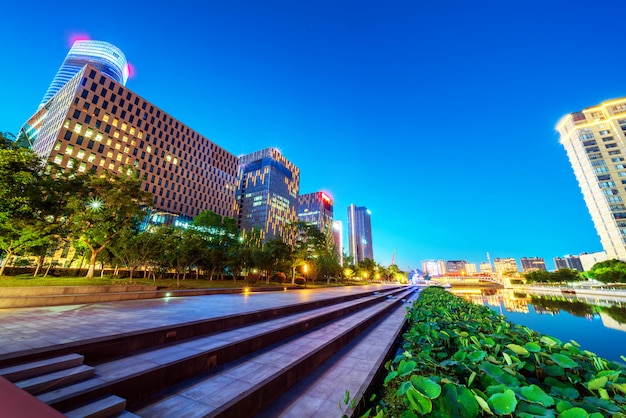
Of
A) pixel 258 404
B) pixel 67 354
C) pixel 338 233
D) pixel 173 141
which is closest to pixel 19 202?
pixel 67 354

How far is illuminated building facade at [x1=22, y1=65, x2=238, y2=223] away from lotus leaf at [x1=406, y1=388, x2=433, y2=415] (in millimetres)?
62629

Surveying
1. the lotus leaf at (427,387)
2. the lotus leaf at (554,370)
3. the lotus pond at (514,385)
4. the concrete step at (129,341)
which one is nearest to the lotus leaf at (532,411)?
the lotus pond at (514,385)

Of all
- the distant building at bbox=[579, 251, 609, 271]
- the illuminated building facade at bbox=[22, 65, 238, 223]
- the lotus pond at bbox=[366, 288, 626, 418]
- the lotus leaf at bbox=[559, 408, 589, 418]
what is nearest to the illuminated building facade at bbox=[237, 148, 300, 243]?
the illuminated building facade at bbox=[22, 65, 238, 223]

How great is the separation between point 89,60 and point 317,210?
14386 centimetres

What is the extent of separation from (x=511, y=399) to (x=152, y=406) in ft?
13.9

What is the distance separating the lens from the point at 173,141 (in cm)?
7181

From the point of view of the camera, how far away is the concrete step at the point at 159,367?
3.14 metres

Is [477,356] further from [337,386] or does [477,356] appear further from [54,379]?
[54,379]

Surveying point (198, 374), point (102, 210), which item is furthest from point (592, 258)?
point (102, 210)

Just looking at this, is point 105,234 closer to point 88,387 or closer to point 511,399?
point 88,387

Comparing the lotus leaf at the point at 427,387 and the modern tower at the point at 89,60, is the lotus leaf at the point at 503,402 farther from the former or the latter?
the modern tower at the point at 89,60

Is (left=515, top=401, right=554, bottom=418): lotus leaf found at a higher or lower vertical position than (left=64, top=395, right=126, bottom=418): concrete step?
higher

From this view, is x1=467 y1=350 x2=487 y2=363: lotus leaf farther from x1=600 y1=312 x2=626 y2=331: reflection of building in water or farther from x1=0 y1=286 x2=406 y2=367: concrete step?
x1=600 y1=312 x2=626 y2=331: reflection of building in water

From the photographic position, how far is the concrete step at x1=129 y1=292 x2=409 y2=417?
10.7 feet
